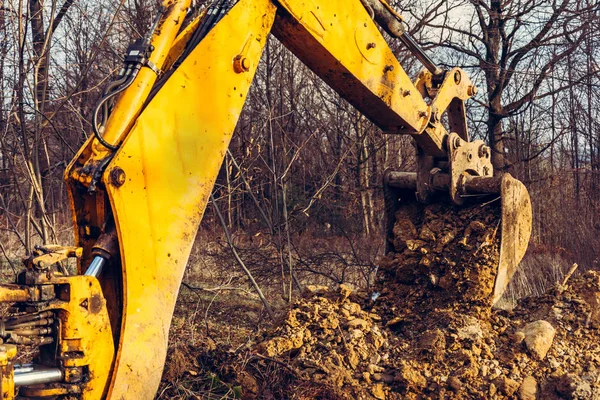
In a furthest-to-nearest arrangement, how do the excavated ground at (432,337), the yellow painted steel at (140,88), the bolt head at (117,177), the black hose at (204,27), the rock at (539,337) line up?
the rock at (539,337), the excavated ground at (432,337), the black hose at (204,27), the yellow painted steel at (140,88), the bolt head at (117,177)

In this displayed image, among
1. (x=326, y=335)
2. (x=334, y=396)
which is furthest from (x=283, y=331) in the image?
(x=334, y=396)

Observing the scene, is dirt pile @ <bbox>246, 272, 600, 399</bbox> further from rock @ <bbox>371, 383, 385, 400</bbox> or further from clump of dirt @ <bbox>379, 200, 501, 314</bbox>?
clump of dirt @ <bbox>379, 200, 501, 314</bbox>

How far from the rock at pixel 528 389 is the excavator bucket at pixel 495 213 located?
92cm

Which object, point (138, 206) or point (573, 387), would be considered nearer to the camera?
point (138, 206)

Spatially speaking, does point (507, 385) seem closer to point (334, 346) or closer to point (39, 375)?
point (334, 346)

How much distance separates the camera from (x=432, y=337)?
464 centimetres

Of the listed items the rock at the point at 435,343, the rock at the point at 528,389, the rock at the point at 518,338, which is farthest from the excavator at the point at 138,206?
the rock at the point at 518,338

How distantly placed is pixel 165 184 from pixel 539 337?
3.13 m

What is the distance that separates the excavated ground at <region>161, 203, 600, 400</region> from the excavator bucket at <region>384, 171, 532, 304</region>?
3 cm

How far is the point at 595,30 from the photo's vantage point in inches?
436

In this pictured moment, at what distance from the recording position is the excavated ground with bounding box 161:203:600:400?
4.22 metres

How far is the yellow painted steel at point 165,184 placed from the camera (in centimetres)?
275

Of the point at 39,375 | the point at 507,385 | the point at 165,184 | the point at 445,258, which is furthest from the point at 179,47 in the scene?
the point at 445,258

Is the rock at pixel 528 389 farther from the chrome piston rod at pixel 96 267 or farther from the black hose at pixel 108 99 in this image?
the black hose at pixel 108 99
